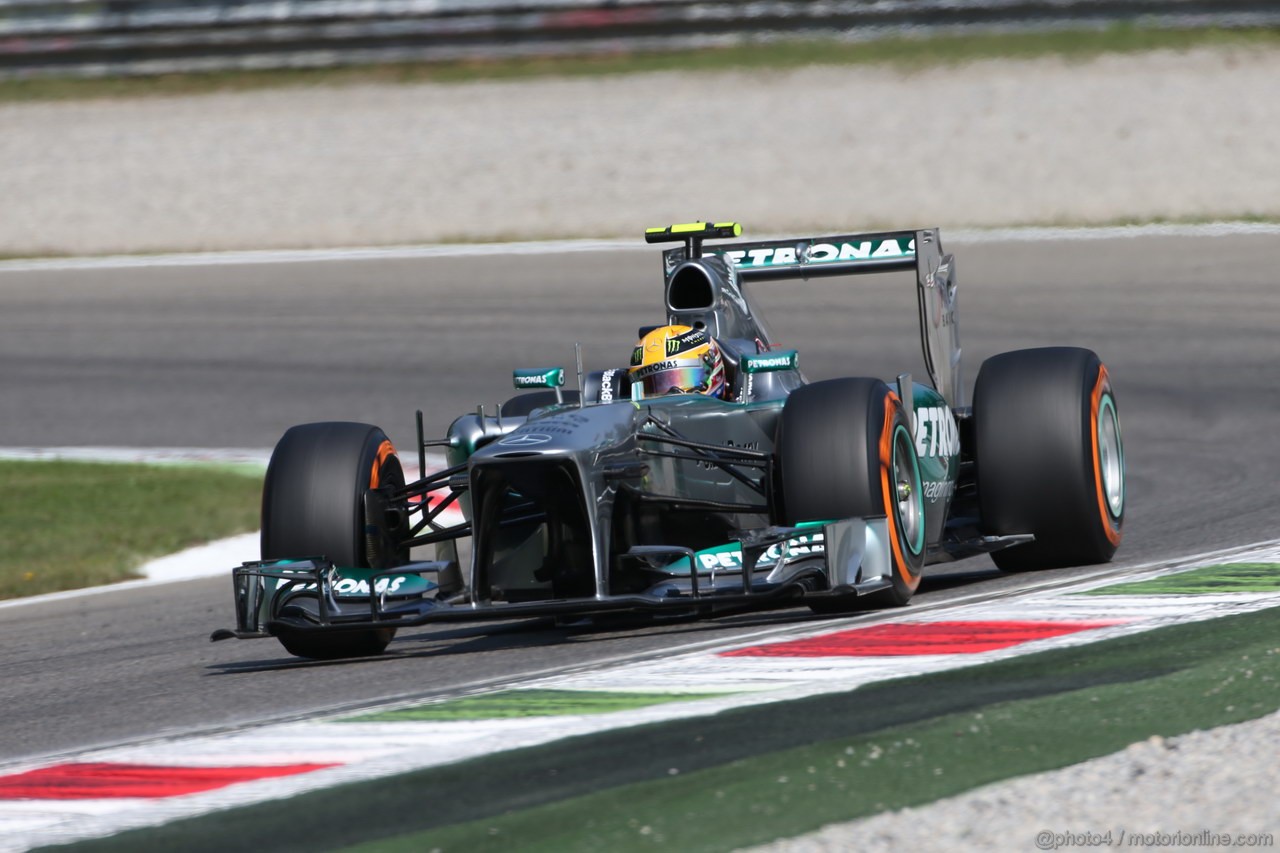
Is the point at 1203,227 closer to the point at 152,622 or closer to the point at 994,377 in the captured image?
the point at 994,377

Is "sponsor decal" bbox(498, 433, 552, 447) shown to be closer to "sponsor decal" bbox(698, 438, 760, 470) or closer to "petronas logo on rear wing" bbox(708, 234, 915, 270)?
"sponsor decal" bbox(698, 438, 760, 470)

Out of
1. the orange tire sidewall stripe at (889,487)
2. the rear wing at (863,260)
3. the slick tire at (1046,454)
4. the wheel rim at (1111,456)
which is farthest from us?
the rear wing at (863,260)

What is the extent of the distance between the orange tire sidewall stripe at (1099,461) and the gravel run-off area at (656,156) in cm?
1305

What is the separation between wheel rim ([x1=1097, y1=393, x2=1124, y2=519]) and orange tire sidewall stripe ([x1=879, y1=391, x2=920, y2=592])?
1585 millimetres

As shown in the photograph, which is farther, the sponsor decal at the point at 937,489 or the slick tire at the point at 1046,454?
the slick tire at the point at 1046,454

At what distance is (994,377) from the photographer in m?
9.12

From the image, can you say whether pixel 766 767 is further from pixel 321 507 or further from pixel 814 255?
pixel 814 255

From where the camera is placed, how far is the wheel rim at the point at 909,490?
27.2 ft

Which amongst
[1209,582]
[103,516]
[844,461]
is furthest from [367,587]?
[103,516]

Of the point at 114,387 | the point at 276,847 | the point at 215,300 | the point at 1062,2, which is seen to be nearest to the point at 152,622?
the point at 276,847

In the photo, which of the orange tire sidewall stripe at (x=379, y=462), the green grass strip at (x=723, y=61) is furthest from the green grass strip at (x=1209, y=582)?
the green grass strip at (x=723, y=61)

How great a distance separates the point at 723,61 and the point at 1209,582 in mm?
21157

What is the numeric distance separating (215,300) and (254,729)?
1682cm

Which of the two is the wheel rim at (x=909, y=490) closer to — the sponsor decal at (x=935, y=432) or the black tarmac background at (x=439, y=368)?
the sponsor decal at (x=935, y=432)
